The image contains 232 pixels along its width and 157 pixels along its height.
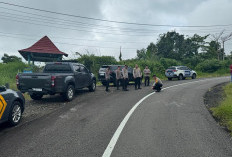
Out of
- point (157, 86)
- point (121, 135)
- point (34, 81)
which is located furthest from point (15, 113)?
point (157, 86)

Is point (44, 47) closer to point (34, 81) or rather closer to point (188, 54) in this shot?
point (34, 81)

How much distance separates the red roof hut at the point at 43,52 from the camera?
24250 millimetres

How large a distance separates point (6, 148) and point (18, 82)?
5446mm

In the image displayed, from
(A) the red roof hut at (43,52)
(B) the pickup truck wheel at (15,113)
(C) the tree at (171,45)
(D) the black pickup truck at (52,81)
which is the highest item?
(C) the tree at (171,45)

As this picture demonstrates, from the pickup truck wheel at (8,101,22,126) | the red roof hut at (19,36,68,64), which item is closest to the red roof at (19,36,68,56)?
the red roof hut at (19,36,68,64)

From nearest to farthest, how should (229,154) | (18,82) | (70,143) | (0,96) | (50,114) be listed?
(229,154) → (70,143) → (0,96) → (50,114) → (18,82)

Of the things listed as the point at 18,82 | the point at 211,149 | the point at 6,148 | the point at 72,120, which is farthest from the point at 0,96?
the point at 211,149

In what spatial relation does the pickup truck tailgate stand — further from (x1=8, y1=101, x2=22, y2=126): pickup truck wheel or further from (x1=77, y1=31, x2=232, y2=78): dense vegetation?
(x1=77, y1=31, x2=232, y2=78): dense vegetation

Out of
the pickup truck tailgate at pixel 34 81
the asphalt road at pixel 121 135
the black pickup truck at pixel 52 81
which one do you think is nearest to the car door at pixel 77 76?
the black pickup truck at pixel 52 81

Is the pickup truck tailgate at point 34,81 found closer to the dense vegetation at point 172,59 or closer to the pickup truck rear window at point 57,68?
the pickup truck rear window at point 57,68

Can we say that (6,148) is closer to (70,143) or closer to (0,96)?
(70,143)

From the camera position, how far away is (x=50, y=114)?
695 cm

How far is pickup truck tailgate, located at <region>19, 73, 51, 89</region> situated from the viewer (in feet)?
27.9

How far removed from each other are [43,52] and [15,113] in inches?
807
